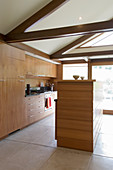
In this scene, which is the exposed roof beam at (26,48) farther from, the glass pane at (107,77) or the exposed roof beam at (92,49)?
the glass pane at (107,77)

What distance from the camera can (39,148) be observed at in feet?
9.50

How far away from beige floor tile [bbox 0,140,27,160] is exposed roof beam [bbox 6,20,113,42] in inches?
91.1

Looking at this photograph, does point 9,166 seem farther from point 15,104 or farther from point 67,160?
point 15,104

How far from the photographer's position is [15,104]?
3.71 metres

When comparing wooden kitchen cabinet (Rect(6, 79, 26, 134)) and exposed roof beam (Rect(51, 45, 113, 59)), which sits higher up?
exposed roof beam (Rect(51, 45, 113, 59))

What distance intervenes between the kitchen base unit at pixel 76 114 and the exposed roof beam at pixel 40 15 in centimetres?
149

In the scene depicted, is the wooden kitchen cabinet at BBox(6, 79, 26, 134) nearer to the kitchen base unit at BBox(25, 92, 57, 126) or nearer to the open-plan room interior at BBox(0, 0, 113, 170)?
the open-plan room interior at BBox(0, 0, 113, 170)

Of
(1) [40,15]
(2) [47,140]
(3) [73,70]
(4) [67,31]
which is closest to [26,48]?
(1) [40,15]

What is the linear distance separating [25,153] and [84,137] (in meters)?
1.16

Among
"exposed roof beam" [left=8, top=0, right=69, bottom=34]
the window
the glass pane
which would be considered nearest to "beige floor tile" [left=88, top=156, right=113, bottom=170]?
"exposed roof beam" [left=8, top=0, right=69, bottom=34]

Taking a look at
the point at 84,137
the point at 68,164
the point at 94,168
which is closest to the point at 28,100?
the point at 84,137

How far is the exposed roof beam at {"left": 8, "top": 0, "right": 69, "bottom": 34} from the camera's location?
3.01 metres

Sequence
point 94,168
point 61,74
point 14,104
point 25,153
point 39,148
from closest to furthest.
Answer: point 94,168 < point 25,153 < point 39,148 < point 14,104 < point 61,74

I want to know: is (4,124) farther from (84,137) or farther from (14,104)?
(84,137)
